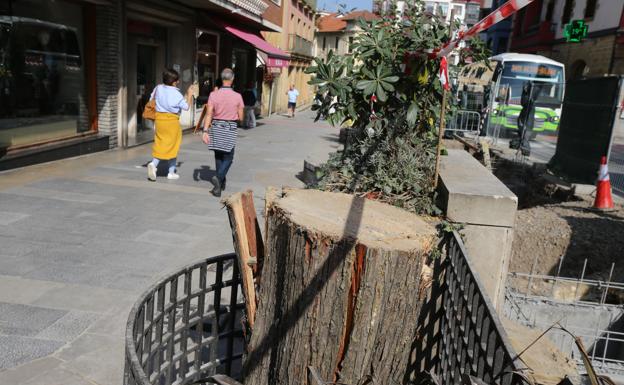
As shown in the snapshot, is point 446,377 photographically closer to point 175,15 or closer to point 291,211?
point 291,211

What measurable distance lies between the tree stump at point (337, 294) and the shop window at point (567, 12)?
35.1 m

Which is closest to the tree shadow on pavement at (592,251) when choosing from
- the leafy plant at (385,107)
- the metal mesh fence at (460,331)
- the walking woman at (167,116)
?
the leafy plant at (385,107)

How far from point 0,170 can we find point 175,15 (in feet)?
24.2

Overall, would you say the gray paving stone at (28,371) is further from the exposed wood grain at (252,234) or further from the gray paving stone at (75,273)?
the exposed wood grain at (252,234)

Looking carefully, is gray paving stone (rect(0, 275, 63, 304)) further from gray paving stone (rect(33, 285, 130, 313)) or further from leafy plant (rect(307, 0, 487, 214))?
leafy plant (rect(307, 0, 487, 214))

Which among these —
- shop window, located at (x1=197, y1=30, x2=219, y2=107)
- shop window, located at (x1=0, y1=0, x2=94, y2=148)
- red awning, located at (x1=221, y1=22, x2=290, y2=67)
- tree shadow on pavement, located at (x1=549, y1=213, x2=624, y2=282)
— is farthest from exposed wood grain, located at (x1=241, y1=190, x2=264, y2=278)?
shop window, located at (x1=197, y1=30, x2=219, y2=107)

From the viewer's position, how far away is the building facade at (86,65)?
8.58 metres

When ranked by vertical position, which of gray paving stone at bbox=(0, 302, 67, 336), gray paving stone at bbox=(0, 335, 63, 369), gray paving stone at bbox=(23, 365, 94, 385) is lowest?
gray paving stone at bbox=(23, 365, 94, 385)

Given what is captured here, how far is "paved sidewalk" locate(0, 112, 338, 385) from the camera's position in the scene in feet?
10.7

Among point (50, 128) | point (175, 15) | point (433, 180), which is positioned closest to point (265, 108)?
point (175, 15)

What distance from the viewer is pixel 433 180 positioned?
3.58 m

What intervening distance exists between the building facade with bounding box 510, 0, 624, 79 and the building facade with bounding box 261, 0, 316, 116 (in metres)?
13.9

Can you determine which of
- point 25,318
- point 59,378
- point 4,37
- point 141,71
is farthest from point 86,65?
point 59,378

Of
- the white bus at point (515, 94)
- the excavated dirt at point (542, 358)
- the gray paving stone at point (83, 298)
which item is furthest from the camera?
the white bus at point (515, 94)
